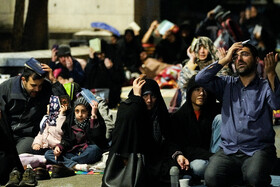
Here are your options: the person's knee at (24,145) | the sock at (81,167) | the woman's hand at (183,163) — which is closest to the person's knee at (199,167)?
the woman's hand at (183,163)

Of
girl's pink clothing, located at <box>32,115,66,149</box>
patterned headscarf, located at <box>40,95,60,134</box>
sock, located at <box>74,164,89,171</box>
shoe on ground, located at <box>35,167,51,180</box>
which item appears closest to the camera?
shoe on ground, located at <box>35,167,51,180</box>

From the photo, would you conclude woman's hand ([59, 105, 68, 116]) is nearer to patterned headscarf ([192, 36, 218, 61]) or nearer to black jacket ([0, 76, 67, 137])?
black jacket ([0, 76, 67, 137])

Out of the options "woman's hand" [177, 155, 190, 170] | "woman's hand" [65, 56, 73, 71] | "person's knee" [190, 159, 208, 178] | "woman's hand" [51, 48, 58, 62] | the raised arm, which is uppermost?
the raised arm

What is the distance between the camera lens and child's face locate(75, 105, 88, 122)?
35.9 ft

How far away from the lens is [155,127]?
10.0 meters

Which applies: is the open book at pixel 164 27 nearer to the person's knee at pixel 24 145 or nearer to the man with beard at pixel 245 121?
the person's knee at pixel 24 145

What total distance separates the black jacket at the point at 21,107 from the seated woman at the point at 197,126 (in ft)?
5.94

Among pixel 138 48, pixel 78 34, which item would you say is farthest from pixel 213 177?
pixel 78 34

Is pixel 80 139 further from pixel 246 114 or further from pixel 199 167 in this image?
pixel 246 114

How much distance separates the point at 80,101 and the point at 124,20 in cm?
868

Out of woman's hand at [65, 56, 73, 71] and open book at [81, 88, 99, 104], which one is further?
woman's hand at [65, 56, 73, 71]

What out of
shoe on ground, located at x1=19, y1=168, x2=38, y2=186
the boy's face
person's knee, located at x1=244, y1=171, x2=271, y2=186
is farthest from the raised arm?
the boy's face

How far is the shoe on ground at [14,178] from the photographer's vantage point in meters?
9.83

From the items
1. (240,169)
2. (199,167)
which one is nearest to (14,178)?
(199,167)
